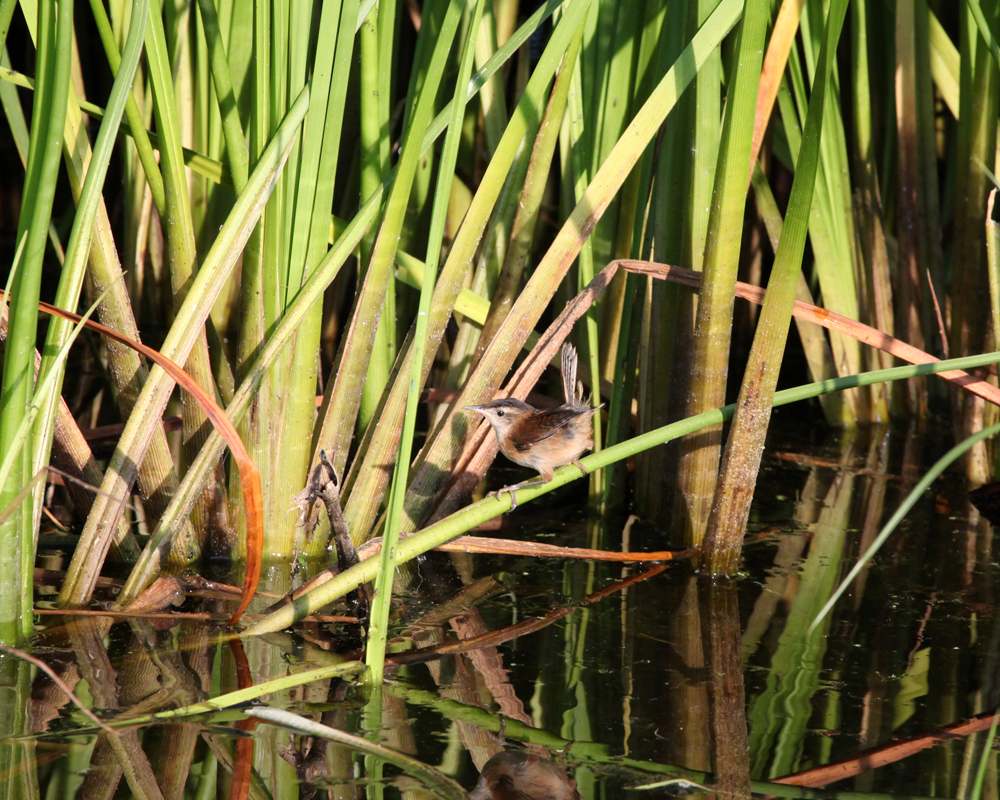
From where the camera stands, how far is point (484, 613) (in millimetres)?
3145

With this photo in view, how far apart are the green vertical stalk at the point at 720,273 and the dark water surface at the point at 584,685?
354mm

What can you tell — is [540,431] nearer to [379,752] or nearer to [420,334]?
[420,334]

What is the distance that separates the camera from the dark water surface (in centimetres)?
213

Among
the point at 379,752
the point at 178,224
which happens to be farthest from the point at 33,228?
the point at 379,752

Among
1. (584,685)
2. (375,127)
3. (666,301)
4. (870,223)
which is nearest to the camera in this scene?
(584,685)

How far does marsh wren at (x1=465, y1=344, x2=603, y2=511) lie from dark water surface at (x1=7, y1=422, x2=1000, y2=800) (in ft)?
1.41

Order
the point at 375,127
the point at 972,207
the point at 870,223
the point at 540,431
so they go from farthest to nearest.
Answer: the point at 870,223 < the point at 972,207 < the point at 540,431 < the point at 375,127

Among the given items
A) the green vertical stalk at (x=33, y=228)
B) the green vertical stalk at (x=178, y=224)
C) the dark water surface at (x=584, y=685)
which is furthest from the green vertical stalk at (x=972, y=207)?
the green vertical stalk at (x=33, y=228)

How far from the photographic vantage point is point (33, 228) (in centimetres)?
227

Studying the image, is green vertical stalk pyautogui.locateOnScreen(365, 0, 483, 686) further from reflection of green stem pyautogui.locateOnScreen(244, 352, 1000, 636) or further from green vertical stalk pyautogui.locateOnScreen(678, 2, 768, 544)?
green vertical stalk pyautogui.locateOnScreen(678, 2, 768, 544)

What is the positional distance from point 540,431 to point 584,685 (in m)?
1.03

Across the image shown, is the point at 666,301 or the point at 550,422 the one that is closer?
the point at 550,422

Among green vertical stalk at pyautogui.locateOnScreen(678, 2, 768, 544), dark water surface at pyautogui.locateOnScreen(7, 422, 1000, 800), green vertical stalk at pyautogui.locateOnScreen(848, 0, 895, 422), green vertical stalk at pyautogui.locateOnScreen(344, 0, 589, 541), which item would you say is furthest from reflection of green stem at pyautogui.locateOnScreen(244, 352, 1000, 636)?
green vertical stalk at pyautogui.locateOnScreen(848, 0, 895, 422)

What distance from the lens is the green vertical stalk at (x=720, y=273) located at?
Answer: 285 cm
